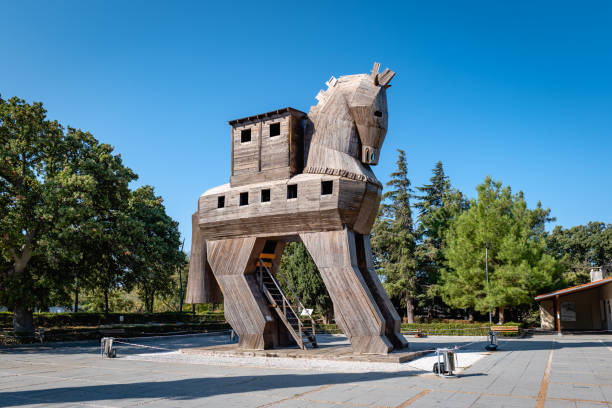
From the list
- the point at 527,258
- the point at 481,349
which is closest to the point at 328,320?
the point at 527,258

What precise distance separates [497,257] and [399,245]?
9.14 m

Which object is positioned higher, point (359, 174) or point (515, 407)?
point (359, 174)

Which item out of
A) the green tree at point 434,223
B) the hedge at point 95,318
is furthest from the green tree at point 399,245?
the hedge at point 95,318

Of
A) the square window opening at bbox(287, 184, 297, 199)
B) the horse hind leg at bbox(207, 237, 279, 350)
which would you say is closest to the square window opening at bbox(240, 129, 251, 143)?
the square window opening at bbox(287, 184, 297, 199)

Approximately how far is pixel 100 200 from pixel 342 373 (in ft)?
56.0

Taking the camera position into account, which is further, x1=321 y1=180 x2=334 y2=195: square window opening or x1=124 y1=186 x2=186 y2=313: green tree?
x1=124 y1=186 x2=186 y2=313: green tree

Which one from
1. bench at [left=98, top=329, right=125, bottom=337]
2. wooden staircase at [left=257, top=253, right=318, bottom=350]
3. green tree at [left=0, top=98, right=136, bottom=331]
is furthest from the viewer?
bench at [left=98, top=329, right=125, bottom=337]

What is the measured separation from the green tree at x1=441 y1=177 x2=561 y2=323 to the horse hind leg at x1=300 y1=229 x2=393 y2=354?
19548 mm

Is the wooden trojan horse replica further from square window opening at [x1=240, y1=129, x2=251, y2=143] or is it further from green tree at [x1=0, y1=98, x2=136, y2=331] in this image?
green tree at [x1=0, y1=98, x2=136, y2=331]

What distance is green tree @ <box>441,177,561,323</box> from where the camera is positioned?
3117cm

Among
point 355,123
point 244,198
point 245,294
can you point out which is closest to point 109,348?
point 245,294

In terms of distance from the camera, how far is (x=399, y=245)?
39719mm

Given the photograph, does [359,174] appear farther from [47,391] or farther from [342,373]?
[47,391]

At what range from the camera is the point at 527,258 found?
3234 centimetres
